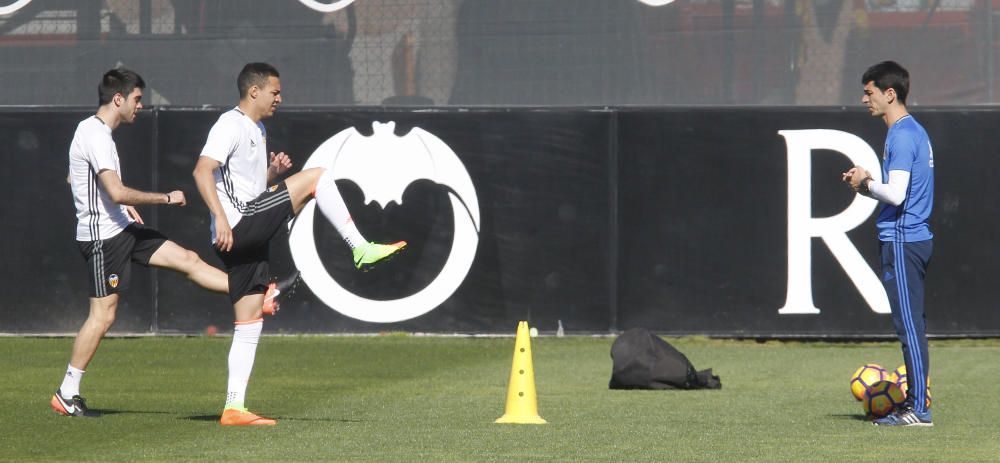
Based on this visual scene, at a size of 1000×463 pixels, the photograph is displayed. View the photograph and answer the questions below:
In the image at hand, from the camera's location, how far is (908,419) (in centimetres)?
870

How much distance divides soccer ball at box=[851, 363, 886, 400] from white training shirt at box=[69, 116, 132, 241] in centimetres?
477

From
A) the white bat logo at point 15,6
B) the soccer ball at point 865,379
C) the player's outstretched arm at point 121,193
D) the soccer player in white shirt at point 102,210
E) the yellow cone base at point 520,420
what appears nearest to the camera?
the yellow cone base at point 520,420

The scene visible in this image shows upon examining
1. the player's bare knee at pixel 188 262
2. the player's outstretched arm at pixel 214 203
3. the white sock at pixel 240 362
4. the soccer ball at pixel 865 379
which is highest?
the player's outstretched arm at pixel 214 203

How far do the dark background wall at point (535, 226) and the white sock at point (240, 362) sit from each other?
5891 millimetres

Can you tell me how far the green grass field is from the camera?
25.0 ft

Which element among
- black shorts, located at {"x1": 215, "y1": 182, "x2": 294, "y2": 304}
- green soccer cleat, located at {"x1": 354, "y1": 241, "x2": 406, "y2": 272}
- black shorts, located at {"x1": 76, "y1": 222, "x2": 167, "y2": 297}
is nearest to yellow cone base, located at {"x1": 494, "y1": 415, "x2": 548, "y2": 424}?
green soccer cleat, located at {"x1": 354, "y1": 241, "x2": 406, "y2": 272}

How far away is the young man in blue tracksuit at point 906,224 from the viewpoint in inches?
340

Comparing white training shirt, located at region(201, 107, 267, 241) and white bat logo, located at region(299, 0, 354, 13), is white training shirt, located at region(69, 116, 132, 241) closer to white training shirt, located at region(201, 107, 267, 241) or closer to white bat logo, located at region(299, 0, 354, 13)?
white training shirt, located at region(201, 107, 267, 241)

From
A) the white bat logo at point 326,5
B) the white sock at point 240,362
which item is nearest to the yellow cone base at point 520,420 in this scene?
the white sock at point 240,362

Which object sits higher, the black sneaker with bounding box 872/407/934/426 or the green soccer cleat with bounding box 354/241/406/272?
the green soccer cleat with bounding box 354/241/406/272

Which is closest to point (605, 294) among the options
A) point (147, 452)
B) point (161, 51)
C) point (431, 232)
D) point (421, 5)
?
point (431, 232)

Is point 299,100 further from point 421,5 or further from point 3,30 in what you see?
point 3,30

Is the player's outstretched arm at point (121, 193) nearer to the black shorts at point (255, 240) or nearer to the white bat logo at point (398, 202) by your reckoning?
the black shorts at point (255, 240)

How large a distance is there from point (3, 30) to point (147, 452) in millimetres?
8960
